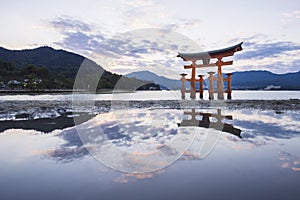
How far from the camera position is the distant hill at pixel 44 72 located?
53.6 m

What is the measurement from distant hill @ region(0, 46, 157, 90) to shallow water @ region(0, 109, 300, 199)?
2637cm

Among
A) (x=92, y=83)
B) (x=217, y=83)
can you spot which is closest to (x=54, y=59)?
(x=92, y=83)

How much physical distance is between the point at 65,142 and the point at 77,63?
10277cm

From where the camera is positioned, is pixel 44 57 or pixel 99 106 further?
pixel 44 57

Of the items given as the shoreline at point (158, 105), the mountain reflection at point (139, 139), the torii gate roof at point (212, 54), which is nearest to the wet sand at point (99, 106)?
the shoreline at point (158, 105)

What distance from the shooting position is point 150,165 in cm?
411

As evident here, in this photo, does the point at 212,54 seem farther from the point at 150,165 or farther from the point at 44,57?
the point at 44,57

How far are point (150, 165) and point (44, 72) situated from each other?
6549 cm

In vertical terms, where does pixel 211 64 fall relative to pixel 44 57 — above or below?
below

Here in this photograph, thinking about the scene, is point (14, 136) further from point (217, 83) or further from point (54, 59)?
point (54, 59)

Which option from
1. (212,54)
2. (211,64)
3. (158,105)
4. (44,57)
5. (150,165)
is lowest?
(150,165)

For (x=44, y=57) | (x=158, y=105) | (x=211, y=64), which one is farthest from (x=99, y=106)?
(x=44, y=57)

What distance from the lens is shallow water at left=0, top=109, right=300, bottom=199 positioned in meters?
3.01

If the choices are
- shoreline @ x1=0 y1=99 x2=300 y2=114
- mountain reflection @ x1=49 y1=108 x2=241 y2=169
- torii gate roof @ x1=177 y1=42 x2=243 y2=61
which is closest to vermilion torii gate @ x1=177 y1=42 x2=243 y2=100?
torii gate roof @ x1=177 y1=42 x2=243 y2=61
